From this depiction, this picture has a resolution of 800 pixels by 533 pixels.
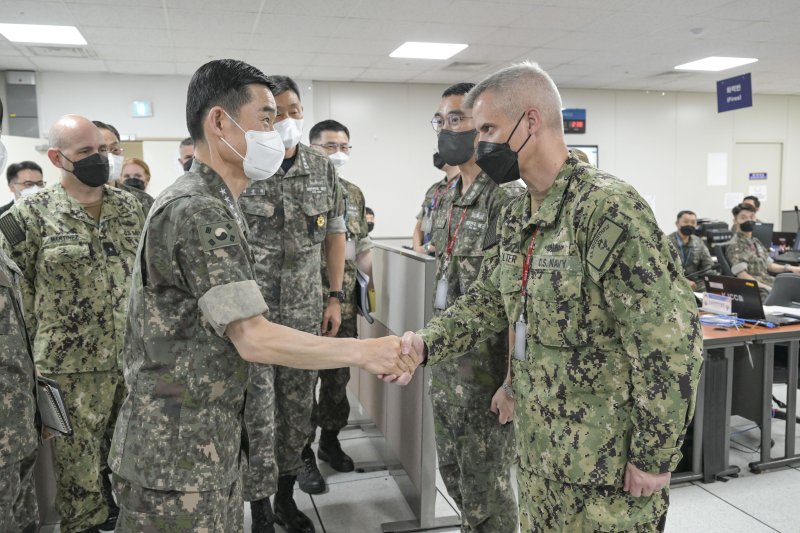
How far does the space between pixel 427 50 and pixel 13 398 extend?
679cm

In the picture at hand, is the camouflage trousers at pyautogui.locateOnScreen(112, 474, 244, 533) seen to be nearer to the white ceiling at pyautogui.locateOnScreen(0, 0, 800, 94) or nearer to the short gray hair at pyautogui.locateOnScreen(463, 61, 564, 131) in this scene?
the short gray hair at pyautogui.locateOnScreen(463, 61, 564, 131)

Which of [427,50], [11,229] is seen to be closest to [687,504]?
[11,229]

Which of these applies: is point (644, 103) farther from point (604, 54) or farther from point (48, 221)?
point (48, 221)

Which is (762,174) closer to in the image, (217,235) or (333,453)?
(333,453)

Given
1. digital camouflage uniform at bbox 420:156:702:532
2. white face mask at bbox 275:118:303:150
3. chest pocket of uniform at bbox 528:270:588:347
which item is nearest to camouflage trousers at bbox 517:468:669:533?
digital camouflage uniform at bbox 420:156:702:532

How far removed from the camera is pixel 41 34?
6.41 m

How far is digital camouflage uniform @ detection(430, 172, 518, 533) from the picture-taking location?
2078 millimetres

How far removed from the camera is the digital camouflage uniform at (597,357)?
1.32 metres

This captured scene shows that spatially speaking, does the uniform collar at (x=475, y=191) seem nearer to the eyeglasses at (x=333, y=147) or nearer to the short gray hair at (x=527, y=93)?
the short gray hair at (x=527, y=93)

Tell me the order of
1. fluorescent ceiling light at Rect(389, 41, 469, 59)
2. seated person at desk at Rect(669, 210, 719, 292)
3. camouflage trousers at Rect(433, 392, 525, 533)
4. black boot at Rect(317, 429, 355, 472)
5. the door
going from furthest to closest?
the door → fluorescent ceiling light at Rect(389, 41, 469, 59) → seated person at desk at Rect(669, 210, 719, 292) → black boot at Rect(317, 429, 355, 472) → camouflage trousers at Rect(433, 392, 525, 533)

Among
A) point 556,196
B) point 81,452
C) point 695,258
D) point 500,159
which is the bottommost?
point 81,452

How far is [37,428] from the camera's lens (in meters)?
1.71

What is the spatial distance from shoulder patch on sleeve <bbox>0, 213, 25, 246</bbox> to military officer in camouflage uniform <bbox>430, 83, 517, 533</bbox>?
1610 millimetres

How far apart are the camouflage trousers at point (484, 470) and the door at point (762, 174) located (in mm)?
11288
